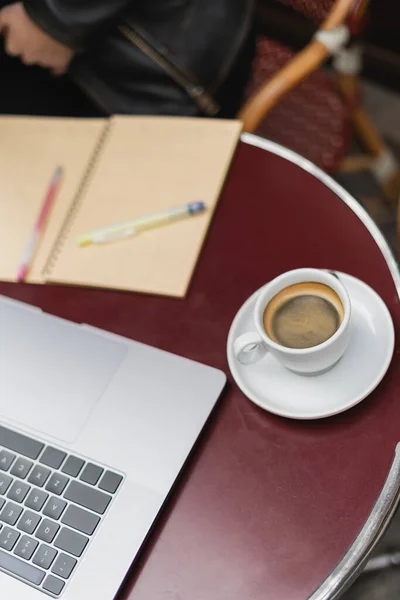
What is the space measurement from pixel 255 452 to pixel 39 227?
14.8 inches

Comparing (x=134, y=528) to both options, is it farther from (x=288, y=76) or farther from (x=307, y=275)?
(x=288, y=76)

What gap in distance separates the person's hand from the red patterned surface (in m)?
0.35

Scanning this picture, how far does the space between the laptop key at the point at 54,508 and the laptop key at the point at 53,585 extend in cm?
5

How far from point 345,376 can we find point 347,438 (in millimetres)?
57

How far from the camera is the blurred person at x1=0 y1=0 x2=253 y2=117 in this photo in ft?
2.79

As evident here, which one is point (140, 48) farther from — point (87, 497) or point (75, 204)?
point (87, 497)

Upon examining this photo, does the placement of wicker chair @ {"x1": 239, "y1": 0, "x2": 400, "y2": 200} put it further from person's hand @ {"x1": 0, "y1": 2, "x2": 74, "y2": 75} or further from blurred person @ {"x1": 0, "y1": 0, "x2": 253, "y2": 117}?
person's hand @ {"x1": 0, "y1": 2, "x2": 74, "y2": 75}

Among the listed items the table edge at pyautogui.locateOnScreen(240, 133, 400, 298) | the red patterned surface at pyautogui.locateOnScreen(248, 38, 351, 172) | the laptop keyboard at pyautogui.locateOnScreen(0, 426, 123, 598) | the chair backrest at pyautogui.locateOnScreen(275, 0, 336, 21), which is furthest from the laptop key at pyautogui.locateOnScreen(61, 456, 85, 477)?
the chair backrest at pyautogui.locateOnScreen(275, 0, 336, 21)

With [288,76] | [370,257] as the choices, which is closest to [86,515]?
[370,257]

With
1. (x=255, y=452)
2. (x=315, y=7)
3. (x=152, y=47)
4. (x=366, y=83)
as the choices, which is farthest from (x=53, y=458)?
(x=366, y=83)

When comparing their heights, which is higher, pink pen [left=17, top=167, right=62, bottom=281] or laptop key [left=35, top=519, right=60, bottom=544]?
A: pink pen [left=17, top=167, right=62, bottom=281]

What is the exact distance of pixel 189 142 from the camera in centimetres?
80

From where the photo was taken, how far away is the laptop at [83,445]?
1.81 ft

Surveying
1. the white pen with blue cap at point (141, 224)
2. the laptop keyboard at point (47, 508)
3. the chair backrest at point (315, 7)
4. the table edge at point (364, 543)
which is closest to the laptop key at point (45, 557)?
the laptop keyboard at point (47, 508)
